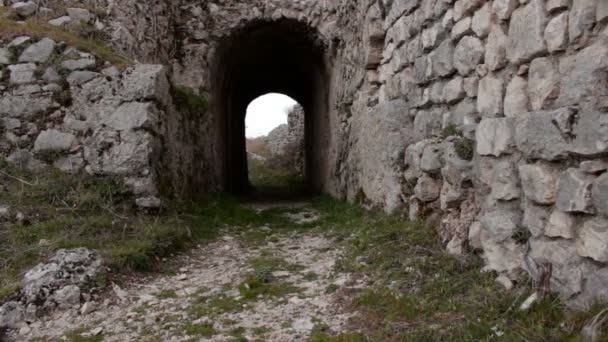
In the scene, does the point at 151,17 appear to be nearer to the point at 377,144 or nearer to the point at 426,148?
the point at 377,144

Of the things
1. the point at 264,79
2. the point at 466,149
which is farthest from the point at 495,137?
the point at 264,79

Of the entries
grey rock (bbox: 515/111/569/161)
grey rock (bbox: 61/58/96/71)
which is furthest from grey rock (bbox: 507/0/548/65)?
grey rock (bbox: 61/58/96/71)

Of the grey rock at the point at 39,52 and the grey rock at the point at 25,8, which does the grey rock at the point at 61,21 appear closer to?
the grey rock at the point at 25,8

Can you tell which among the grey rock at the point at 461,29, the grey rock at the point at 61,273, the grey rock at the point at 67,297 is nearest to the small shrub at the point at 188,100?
the grey rock at the point at 61,273

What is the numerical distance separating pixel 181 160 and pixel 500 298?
15.2 ft

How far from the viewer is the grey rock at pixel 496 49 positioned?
3.12 metres

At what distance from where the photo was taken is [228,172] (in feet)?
33.4

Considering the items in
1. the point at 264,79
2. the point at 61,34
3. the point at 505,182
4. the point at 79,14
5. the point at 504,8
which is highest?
the point at 79,14

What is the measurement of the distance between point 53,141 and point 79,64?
37.3 inches

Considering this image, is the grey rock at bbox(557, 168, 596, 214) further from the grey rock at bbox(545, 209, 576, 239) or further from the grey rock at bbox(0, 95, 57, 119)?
the grey rock at bbox(0, 95, 57, 119)

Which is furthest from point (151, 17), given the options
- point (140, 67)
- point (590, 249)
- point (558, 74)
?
point (590, 249)

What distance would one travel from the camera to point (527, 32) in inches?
110

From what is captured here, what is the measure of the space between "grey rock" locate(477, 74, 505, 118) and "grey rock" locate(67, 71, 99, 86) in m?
4.21

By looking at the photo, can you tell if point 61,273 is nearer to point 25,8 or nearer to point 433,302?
point 433,302
